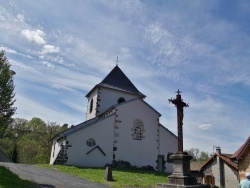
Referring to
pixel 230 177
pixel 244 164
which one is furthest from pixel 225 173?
pixel 244 164

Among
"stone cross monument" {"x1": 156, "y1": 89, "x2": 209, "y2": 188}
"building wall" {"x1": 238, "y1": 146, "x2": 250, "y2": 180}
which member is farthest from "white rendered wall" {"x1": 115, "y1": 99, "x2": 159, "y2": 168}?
"building wall" {"x1": 238, "y1": 146, "x2": 250, "y2": 180}

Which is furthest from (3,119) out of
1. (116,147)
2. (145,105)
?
(145,105)

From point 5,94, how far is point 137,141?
47.9 ft

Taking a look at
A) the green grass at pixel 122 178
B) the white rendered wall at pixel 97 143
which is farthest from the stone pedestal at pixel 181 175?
the white rendered wall at pixel 97 143

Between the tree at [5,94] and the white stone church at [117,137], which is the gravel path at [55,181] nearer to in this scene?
the tree at [5,94]

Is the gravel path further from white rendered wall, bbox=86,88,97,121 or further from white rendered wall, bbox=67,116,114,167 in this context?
white rendered wall, bbox=86,88,97,121

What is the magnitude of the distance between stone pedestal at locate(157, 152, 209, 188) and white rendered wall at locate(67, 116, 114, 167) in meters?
10.8

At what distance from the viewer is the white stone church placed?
20.6 metres

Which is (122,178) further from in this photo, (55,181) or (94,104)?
(94,104)

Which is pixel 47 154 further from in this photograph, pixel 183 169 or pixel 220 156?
pixel 183 169

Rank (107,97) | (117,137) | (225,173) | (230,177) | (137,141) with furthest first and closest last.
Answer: (107,97), (137,141), (117,137), (225,173), (230,177)

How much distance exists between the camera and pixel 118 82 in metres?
28.5

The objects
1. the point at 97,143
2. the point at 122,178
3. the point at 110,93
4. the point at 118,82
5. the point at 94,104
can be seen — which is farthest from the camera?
the point at 118,82

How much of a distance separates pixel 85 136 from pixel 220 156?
12.6 m
